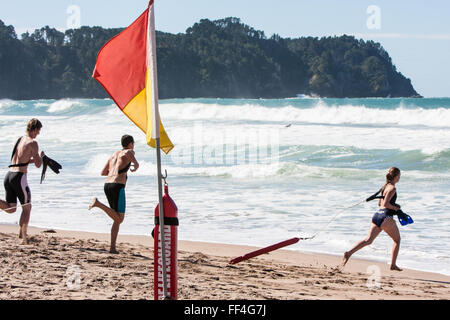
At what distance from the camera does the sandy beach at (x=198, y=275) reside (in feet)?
17.8

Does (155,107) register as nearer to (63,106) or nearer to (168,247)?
(168,247)

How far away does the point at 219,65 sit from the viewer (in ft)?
500

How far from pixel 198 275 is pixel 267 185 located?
8.36 metres

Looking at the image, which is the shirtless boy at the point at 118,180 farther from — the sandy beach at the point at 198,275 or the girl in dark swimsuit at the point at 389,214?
the girl in dark swimsuit at the point at 389,214

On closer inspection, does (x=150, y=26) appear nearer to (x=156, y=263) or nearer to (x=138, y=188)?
(x=156, y=263)

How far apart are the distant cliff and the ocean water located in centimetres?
10445

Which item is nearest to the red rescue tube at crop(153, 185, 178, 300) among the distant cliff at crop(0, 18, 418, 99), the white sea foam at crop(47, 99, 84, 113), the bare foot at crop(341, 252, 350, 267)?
the bare foot at crop(341, 252, 350, 267)

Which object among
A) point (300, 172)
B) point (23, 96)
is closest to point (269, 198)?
point (300, 172)

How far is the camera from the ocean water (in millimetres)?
9219

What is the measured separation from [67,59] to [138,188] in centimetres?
13471

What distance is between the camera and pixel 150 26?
433 centimetres

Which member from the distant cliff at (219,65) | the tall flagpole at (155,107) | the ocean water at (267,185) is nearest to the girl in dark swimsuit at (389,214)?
the ocean water at (267,185)

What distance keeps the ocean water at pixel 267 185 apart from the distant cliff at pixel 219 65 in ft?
343

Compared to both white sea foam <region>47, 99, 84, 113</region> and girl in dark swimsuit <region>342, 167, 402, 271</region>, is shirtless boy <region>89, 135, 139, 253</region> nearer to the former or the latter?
girl in dark swimsuit <region>342, 167, 402, 271</region>
